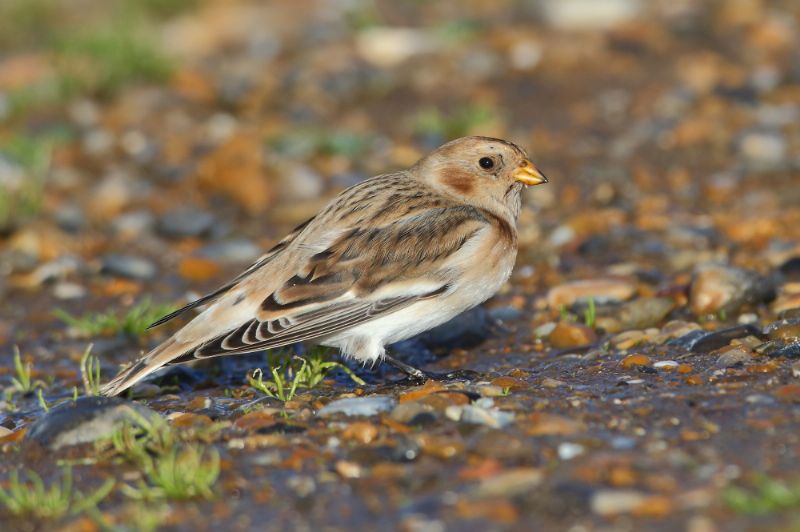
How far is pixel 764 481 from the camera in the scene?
2799 millimetres

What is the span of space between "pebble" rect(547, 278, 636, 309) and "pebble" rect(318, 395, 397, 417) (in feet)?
5.57

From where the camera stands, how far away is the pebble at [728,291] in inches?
191

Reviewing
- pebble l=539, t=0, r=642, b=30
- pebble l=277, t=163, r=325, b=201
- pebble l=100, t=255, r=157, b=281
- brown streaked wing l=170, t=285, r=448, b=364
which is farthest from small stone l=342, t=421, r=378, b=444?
pebble l=539, t=0, r=642, b=30

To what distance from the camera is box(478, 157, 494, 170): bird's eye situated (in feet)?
15.9

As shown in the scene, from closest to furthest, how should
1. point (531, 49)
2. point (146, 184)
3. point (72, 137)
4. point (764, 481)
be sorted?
point (764, 481) → point (146, 184) → point (72, 137) → point (531, 49)

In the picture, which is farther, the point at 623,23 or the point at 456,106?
the point at 623,23

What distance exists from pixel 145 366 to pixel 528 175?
1.78 m

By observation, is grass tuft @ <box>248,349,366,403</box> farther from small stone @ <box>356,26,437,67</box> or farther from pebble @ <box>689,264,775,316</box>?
small stone @ <box>356,26,437,67</box>

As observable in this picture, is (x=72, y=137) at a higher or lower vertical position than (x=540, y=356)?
higher

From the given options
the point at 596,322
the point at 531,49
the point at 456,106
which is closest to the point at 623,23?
the point at 531,49

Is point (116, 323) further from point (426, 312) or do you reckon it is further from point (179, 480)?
point (179, 480)

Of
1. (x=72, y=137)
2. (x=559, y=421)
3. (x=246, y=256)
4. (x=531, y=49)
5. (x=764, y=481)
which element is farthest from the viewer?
(x=531, y=49)

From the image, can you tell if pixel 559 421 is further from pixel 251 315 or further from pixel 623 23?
pixel 623 23

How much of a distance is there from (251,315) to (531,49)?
204 inches
